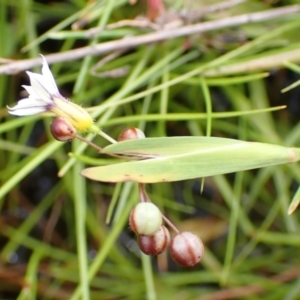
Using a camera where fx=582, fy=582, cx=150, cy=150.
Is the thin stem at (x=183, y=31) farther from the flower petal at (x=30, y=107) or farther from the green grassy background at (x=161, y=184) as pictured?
the flower petal at (x=30, y=107)

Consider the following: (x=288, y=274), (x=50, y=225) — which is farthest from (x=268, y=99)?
(x=50, y=225)

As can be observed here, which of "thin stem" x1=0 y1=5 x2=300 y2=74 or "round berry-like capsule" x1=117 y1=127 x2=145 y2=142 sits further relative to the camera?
"thin stem" x1=0 y1=5 x2=300 y2=74

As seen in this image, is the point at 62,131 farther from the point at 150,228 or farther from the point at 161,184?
the point at 161,184

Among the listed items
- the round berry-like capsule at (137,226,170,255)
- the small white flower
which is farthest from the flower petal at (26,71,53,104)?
the round berry-like capsule at (137,226,170,255)

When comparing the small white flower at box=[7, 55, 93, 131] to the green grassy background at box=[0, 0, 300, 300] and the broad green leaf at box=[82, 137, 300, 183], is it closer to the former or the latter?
the broad green leaf at box=[82, 137, 300, 183]

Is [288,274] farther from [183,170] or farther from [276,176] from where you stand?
[183,170]

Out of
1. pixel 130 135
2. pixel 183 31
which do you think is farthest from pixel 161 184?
pixel 130 135

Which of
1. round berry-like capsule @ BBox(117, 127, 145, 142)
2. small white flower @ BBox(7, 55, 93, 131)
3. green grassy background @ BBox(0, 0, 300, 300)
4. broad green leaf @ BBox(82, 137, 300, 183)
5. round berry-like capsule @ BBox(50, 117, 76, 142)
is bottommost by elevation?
broad green leaf @ BBox(82, 137, 300, 183)
